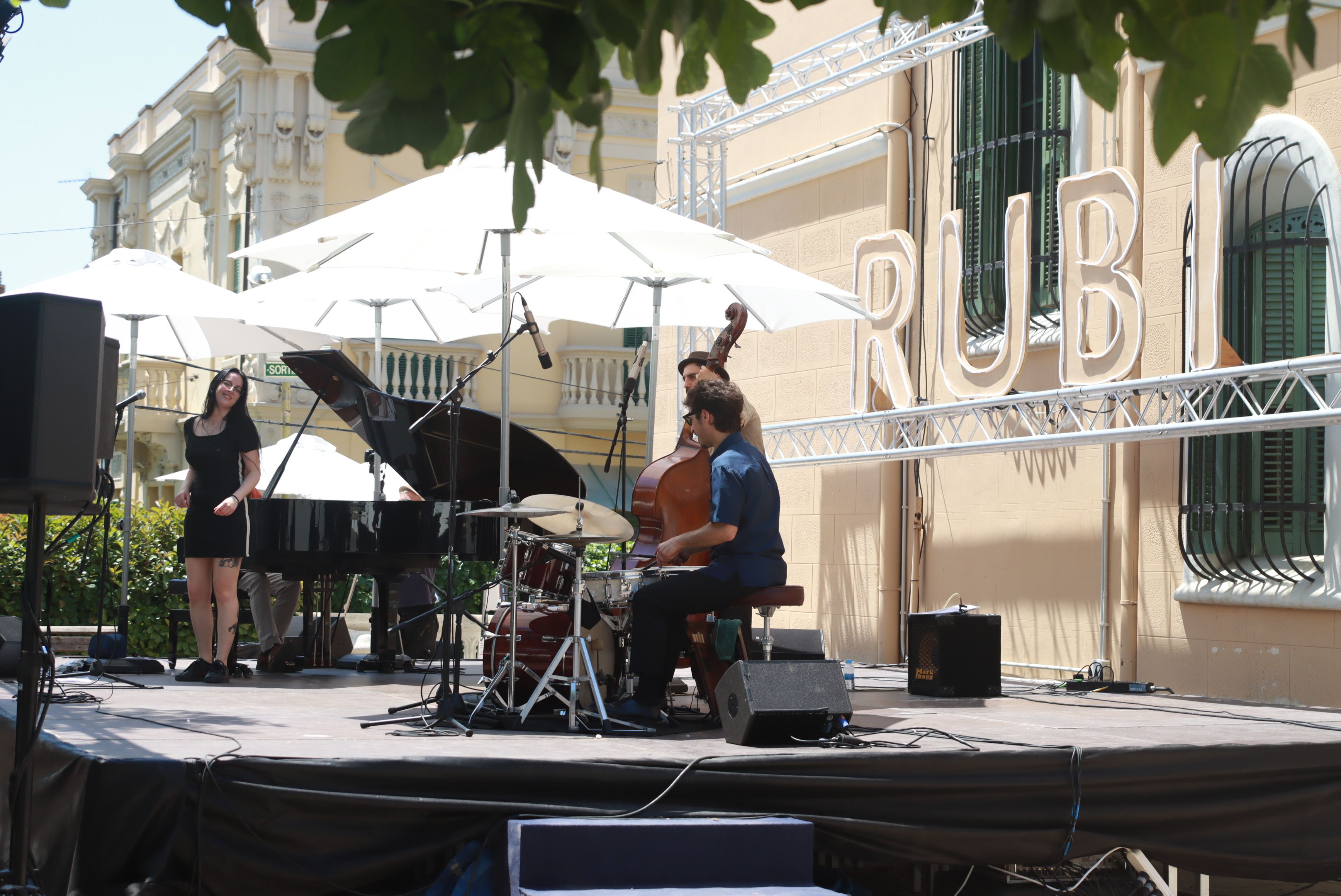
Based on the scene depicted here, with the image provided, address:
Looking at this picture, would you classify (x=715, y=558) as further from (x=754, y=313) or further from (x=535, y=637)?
(x=754, y=313)

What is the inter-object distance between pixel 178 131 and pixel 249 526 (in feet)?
58.1

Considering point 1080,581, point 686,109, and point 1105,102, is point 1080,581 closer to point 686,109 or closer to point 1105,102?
point 686,109

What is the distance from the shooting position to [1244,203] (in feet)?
25.9

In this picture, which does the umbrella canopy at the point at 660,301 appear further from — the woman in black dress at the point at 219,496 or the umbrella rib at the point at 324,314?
the woman in black dress at the point at 219,496

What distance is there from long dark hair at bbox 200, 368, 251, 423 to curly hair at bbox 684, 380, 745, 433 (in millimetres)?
2611

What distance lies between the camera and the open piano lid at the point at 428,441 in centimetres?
683

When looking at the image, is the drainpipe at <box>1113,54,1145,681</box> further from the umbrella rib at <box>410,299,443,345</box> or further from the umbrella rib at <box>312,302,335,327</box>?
the umbrella rib at <box>312,302,335,327</box>

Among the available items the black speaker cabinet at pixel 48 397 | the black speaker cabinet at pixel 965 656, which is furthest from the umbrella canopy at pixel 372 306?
the black speaker cabinet at pixel 965 656

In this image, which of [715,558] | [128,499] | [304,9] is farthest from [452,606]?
[128,499]

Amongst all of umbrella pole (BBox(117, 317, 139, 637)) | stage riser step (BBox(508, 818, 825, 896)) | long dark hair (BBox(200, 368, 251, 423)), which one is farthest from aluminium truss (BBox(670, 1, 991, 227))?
stage riser step (BBox(508, 818, 825, 896))

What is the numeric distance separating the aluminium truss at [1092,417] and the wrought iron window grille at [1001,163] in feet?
2.66

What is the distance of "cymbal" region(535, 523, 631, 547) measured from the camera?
516 centimetres

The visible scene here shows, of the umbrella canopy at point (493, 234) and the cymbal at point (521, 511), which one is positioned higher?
the umbrella canopy at point (493, 234)

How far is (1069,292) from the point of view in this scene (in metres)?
8.22
